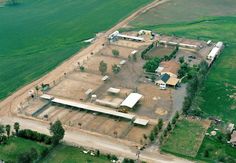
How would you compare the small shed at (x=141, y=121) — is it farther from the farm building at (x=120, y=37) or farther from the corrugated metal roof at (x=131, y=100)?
the farm building at (x=120, y=37)

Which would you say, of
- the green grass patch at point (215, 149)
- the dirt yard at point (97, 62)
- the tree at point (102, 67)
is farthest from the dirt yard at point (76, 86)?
the green grass patch at point (215, 149)

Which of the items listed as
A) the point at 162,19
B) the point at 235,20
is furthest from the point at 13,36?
the point at 235,20

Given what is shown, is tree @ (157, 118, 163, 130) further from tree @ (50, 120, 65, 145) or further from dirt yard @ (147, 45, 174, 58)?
dirt yard @ (147, 45, 174, 58)

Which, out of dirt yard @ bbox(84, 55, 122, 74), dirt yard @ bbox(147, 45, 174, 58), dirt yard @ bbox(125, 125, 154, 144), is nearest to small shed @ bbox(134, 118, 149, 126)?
dirt yard @ bbox(125, 125, 154, 144)

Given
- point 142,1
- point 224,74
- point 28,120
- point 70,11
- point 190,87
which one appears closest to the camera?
point 28,120

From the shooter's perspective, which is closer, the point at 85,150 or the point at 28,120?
the point at 85,150

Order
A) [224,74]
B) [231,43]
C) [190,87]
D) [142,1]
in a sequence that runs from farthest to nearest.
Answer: [142,1] < [231,43] < [224,74] < [190,87]

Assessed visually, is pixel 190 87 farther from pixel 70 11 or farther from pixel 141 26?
pixel 70 11
